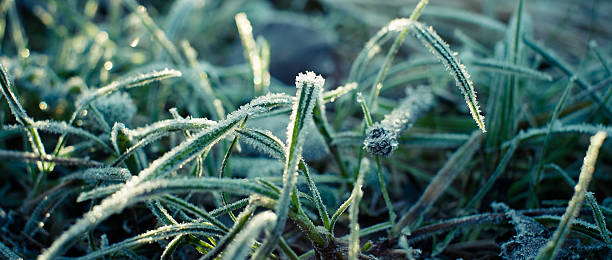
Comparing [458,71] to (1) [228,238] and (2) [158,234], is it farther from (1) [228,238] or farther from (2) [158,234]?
(2) [158,234]

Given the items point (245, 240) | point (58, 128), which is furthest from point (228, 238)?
point (58, 128)

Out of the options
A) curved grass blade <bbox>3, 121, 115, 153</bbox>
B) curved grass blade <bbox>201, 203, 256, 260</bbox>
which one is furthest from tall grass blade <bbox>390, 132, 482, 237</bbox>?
curved grass blade <bbox>3, 121, 115, 153</bbox>

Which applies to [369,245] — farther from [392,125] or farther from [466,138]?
[466,138]

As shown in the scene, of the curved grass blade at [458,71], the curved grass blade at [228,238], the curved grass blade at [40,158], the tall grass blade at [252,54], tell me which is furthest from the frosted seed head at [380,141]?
the curved grass blade at [40,158]

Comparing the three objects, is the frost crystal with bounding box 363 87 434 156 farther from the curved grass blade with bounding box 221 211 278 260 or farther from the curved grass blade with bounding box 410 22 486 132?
the curved grass blade with bounding box 221 211 278 260

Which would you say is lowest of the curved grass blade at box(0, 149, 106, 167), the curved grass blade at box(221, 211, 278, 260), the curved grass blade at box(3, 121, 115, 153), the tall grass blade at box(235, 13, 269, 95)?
the curved grass blade at box(221, 211, 278, 260)

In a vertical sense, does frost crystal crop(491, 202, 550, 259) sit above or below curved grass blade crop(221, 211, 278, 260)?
above

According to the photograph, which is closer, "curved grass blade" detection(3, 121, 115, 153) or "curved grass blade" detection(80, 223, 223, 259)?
"curved grass blade" detection(80, 223, 223, 259)

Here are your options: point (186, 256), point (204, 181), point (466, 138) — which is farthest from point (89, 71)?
point (466, 138)
